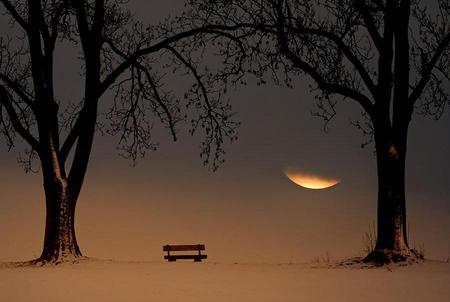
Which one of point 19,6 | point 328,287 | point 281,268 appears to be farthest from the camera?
point 19,6

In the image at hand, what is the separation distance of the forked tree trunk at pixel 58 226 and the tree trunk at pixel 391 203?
7.44m

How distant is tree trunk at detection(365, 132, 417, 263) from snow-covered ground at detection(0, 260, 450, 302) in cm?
79

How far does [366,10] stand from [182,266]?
7.96 meters

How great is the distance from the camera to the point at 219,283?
530 inches

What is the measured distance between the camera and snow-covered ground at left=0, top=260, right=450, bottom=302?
1193 cm

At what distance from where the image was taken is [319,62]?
712 inches

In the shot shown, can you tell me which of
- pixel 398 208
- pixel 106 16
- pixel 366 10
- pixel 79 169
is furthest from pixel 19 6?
pixel 398 208

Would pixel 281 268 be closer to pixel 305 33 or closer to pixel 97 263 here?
pixel 97 263

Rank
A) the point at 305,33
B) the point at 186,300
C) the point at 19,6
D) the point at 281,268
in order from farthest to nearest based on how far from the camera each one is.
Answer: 1. the point at 19,6
2. the point at 305,33
3. the point at 281,268
4. the point at 186,300

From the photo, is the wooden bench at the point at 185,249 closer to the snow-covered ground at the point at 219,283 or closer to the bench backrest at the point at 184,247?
the bench backrest at the point at 184,247

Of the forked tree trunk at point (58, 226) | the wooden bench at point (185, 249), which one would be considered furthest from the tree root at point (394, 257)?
the forked tree trunk at point (58, 226)

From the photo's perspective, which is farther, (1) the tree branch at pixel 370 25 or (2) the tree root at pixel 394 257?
(1) the tree branch at pixel 370 25

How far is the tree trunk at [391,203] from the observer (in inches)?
684

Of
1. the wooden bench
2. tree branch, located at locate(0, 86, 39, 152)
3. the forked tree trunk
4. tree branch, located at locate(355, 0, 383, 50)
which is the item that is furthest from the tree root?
tree branch, located at locate(0, 86, 39, 152)
